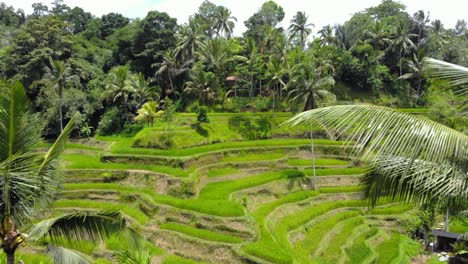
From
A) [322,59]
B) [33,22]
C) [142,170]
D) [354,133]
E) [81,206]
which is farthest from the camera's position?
[322,59]

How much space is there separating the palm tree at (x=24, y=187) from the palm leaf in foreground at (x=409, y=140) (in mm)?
3828

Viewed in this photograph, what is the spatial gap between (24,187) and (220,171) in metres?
19.5

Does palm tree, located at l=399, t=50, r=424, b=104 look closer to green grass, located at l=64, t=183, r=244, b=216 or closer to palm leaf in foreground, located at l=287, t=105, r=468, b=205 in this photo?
green grass, located at l=64, t=183, r=244, b=216

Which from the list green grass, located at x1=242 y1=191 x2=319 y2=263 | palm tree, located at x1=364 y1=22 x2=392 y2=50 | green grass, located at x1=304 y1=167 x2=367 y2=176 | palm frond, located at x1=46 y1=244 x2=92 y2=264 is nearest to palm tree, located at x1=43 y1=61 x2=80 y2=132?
green grass, located at x1=304 y1=167 x2=367 y2=176

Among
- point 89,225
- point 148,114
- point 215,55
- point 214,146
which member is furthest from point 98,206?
point 215,55

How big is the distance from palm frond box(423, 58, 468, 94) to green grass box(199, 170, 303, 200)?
16.3 metres

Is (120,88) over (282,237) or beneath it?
over

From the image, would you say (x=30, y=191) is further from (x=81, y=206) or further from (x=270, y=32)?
(x=270, y=32)

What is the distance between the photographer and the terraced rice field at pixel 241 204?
1623cm

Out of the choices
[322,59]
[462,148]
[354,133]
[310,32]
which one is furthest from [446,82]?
[310,32]

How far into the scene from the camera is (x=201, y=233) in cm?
1669

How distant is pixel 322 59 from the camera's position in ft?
130

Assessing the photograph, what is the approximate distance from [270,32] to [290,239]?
28513mm

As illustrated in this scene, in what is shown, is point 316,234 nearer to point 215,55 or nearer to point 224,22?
point 215,55
